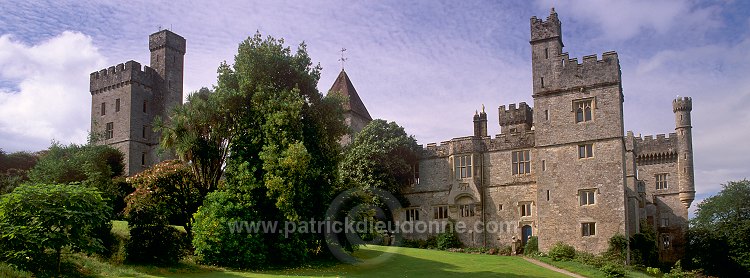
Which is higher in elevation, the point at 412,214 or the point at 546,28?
the point at 546,28

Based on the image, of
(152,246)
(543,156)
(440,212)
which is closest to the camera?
(152,246)

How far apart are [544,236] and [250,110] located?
18668 millimetres

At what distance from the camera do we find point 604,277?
30.7m

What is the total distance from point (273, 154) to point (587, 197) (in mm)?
18945

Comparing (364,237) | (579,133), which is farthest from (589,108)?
(364,237)

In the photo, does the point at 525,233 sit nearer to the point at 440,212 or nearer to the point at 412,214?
the point at 440,212

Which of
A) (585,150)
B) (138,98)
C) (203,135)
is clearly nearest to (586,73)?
(585,150)

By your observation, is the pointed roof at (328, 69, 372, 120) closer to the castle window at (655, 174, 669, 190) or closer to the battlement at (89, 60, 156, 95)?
the battlement at (89, 60, 156, 95)

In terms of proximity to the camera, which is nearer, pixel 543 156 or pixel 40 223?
pixel 40 223

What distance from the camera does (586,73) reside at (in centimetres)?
3844

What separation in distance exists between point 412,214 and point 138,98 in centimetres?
2277

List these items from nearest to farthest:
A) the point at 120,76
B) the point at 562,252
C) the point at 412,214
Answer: the point at 562,252
the point at 412,214
the point at 120,76

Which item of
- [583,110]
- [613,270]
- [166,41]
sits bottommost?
[613,270]

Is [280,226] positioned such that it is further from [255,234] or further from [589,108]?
[589,108]
